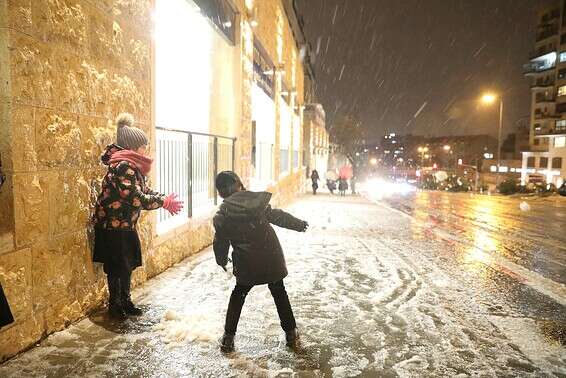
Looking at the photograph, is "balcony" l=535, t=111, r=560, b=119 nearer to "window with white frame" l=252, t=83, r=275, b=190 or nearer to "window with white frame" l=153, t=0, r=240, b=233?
"window with white frame" l=252, t=83, r=275, b=190

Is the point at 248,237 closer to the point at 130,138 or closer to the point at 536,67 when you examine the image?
the point at 130,138

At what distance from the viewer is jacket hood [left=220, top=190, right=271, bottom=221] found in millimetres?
3432

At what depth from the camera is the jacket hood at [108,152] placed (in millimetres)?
4037

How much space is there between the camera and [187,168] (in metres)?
7.19

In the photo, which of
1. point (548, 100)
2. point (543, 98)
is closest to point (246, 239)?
point (548, 100)

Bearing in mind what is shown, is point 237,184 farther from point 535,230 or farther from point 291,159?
point 291,159

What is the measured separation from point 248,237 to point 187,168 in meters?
3.98

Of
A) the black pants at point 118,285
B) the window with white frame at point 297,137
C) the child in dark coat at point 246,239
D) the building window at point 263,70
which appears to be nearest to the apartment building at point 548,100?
the window with white frame at point 297,137

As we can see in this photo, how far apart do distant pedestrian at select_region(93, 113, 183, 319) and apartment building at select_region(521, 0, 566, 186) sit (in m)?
60.4

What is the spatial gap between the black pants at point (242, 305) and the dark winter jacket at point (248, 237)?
115mm

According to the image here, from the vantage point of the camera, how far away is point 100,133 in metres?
4.32

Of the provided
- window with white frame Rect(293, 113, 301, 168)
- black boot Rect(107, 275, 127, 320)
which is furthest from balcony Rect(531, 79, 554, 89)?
black boot Rect(107, 275, 127, 320)

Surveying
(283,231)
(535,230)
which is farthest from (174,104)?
(535,230)

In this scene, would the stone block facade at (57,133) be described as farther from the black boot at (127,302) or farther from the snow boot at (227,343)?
the snow boot at (227,343)
